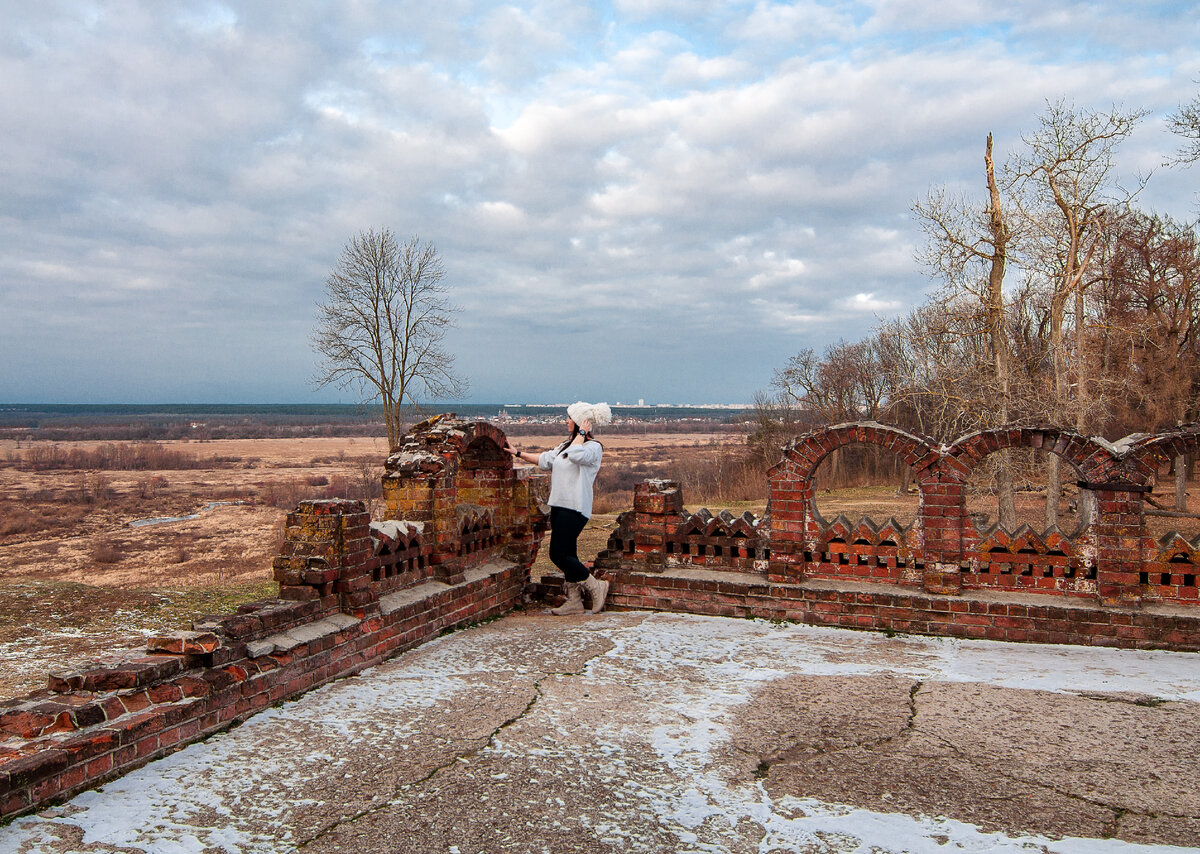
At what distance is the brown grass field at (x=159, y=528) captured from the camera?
898 centimetres

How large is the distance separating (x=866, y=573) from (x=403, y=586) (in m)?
4.02

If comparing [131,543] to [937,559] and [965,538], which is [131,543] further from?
[965,538]

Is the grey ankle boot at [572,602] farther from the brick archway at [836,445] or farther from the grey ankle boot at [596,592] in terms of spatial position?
the brick archway at [836,445]

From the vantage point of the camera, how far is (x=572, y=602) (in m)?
7.13

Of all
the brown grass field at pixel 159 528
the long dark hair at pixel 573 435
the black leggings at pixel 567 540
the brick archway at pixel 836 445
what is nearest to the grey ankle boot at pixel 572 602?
the black leggings at pixel 567 540

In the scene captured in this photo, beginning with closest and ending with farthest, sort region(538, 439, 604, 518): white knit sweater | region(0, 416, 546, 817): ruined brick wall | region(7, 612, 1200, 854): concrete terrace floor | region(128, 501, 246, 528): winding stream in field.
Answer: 1. region(7, 612, 1200, 854): concrete terrace floor
2. region(0, 416, 546, 817): ruined brick wall
3. region(538, 439, 604, 518): white knit sweater
4. region(128, 501, 246, 528): winding stream in field

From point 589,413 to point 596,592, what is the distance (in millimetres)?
1708

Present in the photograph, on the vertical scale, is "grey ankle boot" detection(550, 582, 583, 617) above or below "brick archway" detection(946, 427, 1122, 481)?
below

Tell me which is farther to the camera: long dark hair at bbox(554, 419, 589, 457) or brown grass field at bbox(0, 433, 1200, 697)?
brown grass field at bbox(0, 433, 1200, 697)

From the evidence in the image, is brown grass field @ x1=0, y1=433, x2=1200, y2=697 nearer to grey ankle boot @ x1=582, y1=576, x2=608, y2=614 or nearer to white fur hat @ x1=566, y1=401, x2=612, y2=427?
grey ankle boot @ x1=582, y1=576, x2=608, y2=614

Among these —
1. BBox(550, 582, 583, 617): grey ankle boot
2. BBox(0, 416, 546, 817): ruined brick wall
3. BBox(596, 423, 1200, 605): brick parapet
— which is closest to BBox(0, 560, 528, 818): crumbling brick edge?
BBox(0, 416, 546, 817): ruined brick wall

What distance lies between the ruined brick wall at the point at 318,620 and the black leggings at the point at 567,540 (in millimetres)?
640

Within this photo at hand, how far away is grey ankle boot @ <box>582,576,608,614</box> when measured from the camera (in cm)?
715

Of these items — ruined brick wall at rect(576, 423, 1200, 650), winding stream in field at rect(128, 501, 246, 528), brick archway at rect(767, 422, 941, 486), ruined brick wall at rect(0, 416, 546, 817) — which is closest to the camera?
ruined brick wall at rect(0, 416, 546, 817)
